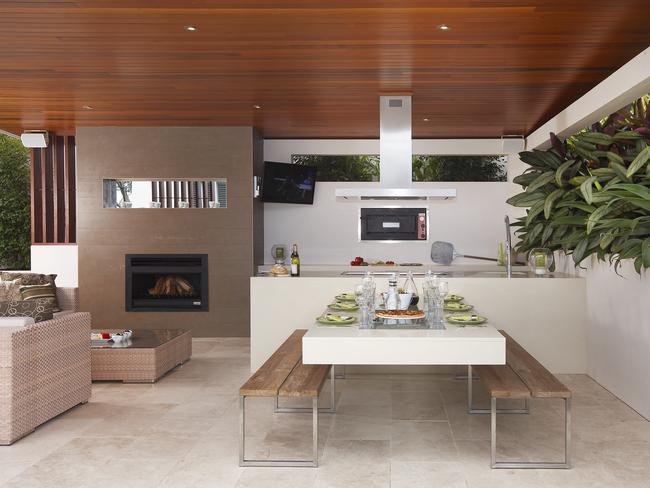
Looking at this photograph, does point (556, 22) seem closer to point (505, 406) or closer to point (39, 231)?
point (505, 406)

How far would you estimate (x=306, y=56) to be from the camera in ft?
15.3

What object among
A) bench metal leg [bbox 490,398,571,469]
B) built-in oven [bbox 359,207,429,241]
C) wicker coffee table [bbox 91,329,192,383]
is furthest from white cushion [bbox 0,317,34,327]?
built-in oven [bbox 359,207,429,241]

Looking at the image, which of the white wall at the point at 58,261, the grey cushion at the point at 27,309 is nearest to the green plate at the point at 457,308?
the grey cushion at the point at 27,309

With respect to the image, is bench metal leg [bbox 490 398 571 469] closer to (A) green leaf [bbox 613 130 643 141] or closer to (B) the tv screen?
(A) green leaf [bbox 613 130 643 141]

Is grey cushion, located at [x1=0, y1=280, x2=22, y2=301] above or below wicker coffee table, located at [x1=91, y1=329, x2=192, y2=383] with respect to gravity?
above

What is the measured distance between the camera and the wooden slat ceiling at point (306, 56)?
378 cm

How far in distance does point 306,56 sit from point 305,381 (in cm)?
221

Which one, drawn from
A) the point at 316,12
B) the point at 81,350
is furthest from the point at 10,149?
the point at 316,12

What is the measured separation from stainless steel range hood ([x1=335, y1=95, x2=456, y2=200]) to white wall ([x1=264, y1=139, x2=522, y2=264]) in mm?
2298

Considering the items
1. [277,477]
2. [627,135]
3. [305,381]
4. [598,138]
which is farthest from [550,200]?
[277,477]

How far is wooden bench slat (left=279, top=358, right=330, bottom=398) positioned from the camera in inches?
138

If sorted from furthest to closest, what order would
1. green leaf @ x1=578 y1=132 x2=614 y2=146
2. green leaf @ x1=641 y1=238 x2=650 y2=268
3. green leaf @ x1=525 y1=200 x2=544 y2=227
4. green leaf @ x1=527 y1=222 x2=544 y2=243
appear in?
green leaf @ x1=527 y1=222 x2=544 y2=243, green leaf @ x1=525 y1=200 x2=544 y2=227, green leaf @ x1=578 y1=132 x2=614 y2=146, green leaf @ x1=641 y1=238 x2=650 y2=268

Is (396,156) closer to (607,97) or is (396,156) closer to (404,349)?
(607,97)

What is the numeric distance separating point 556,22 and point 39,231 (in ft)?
21.5
